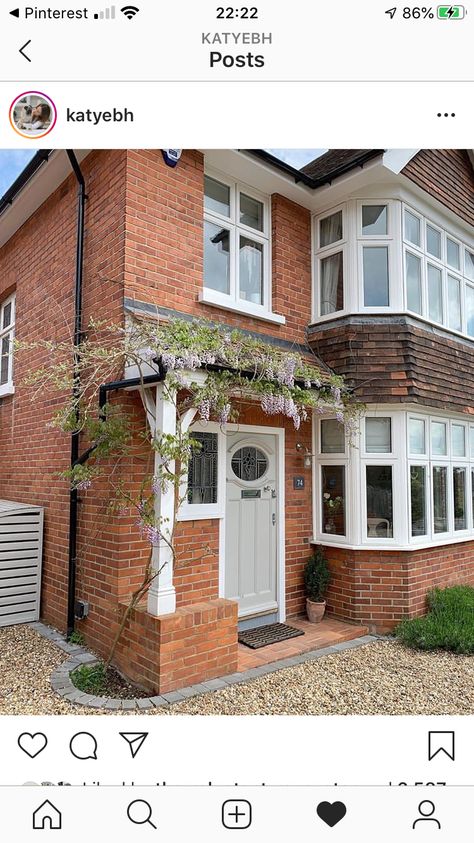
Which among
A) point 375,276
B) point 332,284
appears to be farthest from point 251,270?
point 375,276

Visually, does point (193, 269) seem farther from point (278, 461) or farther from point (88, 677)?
point (88, 677)

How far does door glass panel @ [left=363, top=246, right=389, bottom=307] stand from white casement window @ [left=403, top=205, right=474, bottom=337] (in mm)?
255

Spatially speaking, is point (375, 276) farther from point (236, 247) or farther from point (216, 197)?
point (216, 197)

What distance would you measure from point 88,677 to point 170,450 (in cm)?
190

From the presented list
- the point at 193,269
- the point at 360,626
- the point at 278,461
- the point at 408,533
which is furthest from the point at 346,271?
the point at 360,626

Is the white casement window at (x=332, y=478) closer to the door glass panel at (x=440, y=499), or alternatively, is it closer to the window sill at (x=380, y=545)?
the window sill at (x=380, y=545)

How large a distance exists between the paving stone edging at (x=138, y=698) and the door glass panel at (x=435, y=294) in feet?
13.4

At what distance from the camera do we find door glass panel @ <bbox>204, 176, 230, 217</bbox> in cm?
549

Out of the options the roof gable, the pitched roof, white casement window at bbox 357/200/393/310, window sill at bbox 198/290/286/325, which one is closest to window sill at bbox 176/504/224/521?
window sill at bbox 198/290/286/325

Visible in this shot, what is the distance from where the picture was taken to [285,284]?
6.04 meters

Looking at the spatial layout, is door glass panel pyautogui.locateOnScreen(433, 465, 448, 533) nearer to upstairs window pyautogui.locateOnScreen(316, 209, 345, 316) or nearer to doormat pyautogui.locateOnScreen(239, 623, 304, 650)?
doormat pyautogui.locateOnScreen(239, 623, 304, 650)
